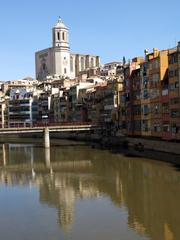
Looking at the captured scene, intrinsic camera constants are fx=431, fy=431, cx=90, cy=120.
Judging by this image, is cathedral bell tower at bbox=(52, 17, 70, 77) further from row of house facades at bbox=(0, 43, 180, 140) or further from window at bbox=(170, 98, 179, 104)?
window at bbox=(170, 98, 179, 104)

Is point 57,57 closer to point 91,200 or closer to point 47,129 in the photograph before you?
point 47,129

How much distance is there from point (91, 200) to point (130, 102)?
121 feet

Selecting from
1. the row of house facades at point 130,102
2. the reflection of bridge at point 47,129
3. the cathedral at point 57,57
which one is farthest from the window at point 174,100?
the cathedral at point 57,57

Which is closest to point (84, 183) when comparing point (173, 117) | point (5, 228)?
point (5, 228)

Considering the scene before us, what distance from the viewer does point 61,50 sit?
165625mm

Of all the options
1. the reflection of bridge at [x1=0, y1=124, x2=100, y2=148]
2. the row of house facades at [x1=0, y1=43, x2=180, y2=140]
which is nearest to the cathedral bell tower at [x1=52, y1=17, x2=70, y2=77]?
the row of house facades at [x1=0, y1=43, x2=180, y2=140]

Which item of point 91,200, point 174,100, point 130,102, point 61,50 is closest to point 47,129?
point 130,102

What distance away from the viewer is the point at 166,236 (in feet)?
63.9

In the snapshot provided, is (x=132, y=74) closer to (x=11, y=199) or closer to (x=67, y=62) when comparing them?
(x=11, y=199)

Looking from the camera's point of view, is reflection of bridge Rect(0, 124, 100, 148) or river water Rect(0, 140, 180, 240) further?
reflection of bridge Rect(0, 124, 100, 148)

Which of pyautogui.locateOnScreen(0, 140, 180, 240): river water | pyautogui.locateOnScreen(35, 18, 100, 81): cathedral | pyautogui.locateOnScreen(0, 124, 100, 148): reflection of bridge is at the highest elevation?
pyautogui.locateOnScreen(35, 18, 100, 81): cathedral

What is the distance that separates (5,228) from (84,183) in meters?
12.8

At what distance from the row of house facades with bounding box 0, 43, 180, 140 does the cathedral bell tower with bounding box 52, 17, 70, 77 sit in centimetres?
5869

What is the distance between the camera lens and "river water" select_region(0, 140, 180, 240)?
20375mm
